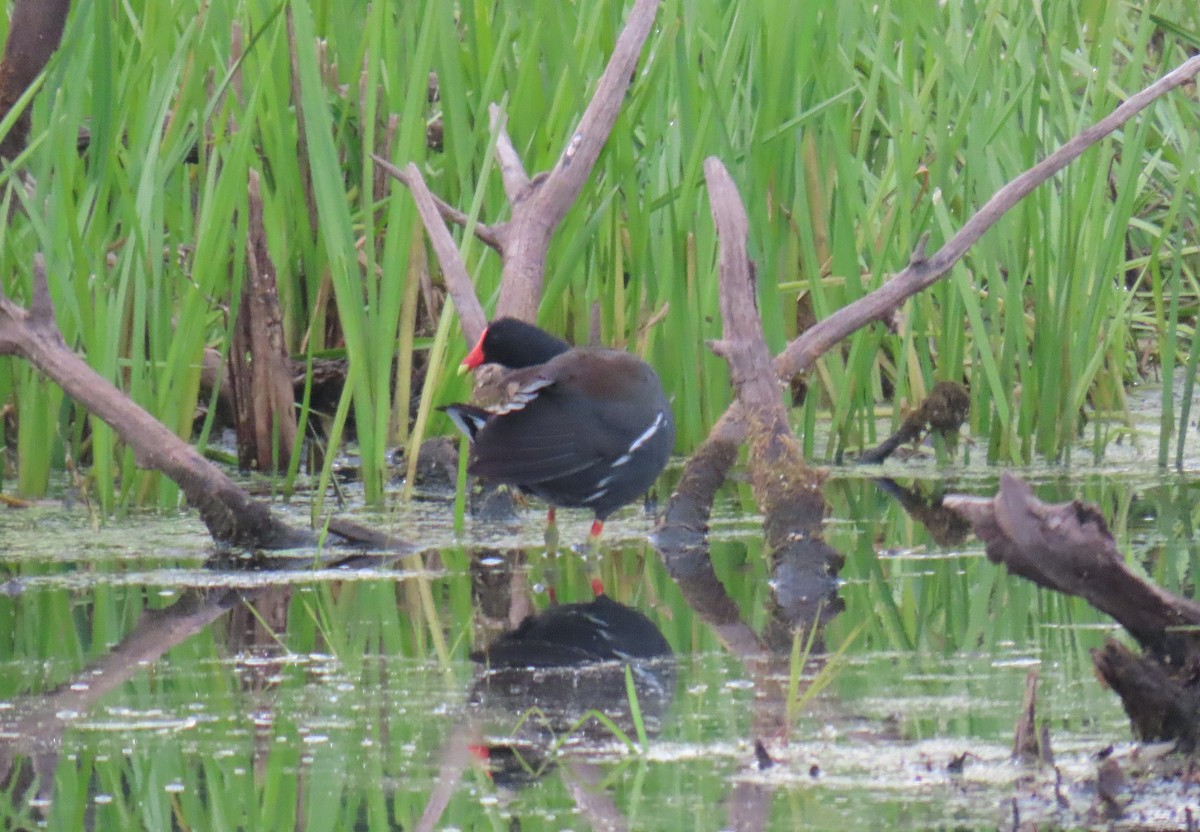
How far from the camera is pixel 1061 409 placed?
464cm

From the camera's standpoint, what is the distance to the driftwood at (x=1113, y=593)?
191 cm

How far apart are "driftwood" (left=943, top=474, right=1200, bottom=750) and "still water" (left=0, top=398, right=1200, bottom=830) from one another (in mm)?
68

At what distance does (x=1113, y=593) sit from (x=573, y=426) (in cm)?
172

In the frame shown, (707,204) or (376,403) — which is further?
(707,204)

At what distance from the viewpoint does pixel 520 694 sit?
2.38 m

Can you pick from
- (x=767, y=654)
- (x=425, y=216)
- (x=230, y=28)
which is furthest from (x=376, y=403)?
(x=767, y=654)

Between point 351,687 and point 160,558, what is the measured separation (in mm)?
1217

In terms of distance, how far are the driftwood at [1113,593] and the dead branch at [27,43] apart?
2.43 m

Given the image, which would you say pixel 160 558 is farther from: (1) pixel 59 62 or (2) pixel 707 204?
(2) pixel 707 204

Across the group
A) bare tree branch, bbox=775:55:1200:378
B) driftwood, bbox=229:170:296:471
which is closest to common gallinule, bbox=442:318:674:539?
bare tree branch, bbox=775:55:1200:378

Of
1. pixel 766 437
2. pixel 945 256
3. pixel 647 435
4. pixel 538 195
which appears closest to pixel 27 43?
pixel 538 195

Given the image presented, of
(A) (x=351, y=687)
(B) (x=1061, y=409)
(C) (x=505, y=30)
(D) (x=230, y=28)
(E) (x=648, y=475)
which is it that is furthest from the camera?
(B) (x=1061, y=409)

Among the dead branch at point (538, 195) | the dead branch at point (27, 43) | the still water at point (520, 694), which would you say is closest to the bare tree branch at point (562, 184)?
the dead branch at point (538, 195)

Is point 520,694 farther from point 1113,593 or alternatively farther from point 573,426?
point 573,426
